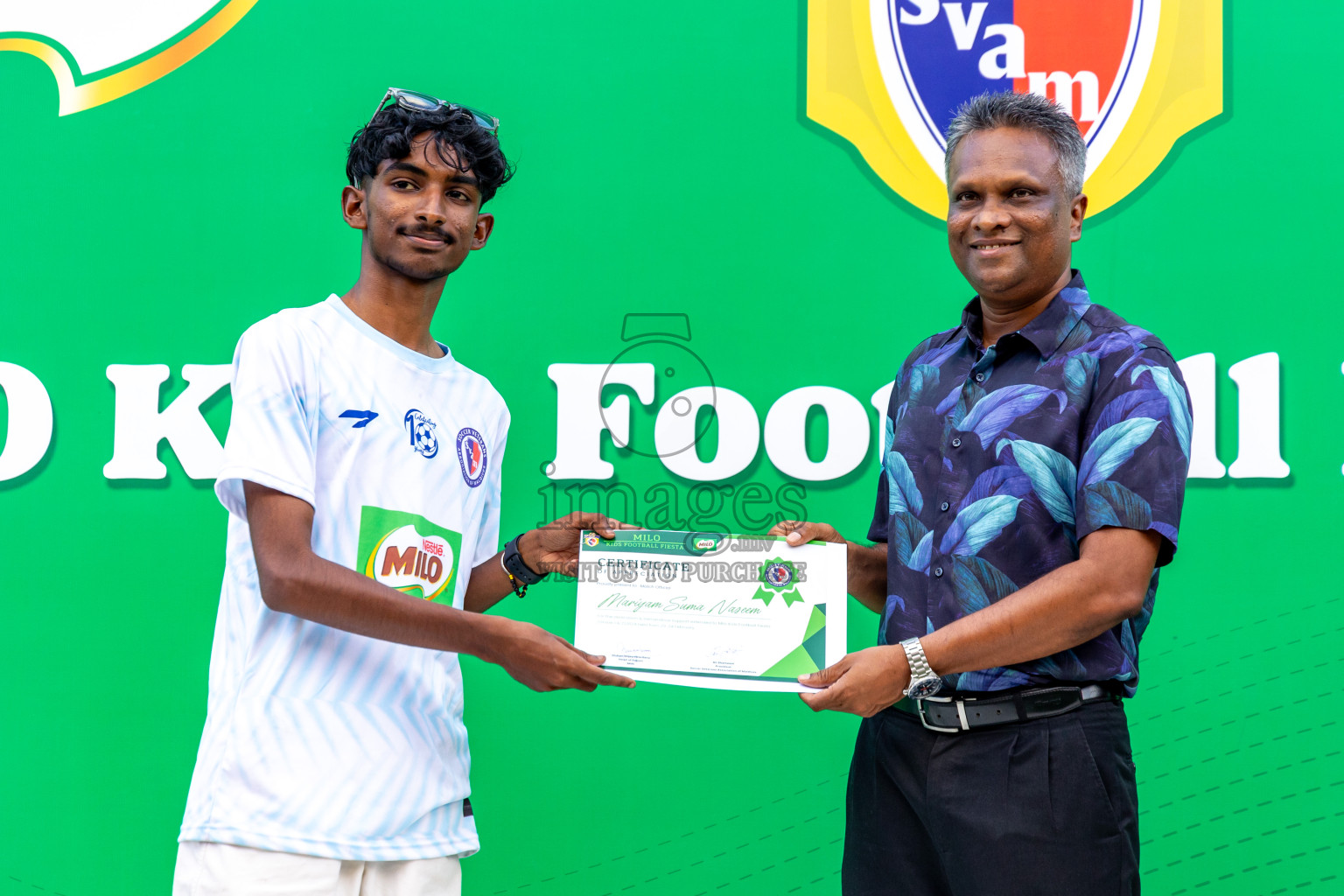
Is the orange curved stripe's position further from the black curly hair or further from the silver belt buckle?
the silver belt buckle

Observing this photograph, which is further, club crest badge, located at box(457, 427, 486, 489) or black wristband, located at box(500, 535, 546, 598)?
black wristband, located at box(500, 535, 546, 598)

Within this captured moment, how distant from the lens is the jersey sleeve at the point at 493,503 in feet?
6.66

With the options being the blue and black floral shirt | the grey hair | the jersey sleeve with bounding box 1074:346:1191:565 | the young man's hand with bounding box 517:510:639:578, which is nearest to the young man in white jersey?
the young man's hand with bounding box 517:510:639:578

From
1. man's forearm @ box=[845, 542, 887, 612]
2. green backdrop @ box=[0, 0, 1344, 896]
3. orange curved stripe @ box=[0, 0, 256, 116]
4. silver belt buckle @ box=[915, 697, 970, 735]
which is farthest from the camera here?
orange curved stripe @ box=[0, 0, 256, 116]

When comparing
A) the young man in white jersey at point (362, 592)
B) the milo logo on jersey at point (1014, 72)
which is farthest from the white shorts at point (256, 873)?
the milo logo on jersey at point (1014, 72)

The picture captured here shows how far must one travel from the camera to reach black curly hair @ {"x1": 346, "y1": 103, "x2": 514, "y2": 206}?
6.35 ft

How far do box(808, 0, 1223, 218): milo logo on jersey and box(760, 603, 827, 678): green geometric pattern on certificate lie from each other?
57.1 inches

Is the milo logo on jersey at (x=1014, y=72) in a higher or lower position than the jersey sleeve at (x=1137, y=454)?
higher

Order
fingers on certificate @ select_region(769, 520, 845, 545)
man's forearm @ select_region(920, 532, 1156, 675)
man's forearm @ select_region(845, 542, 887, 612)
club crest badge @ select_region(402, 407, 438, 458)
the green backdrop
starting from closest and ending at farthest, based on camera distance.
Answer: man's forearm @ select_region(920, 532, 1156, 675) < club crest badge @ select_region(402, 407, 438, 458) < fingers on certificate @ select_region(769, 520, 845, 545) < man's forearm @ select_region(845, 542, 887, 612) < the green backdrop

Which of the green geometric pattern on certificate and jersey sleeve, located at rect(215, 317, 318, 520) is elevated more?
jersey sleeve, located at rect(215, 317, 318, 520)

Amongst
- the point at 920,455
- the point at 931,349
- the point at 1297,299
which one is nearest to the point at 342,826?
the point at 920,455

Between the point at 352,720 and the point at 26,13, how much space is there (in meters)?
2.50

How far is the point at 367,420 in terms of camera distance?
5.80ft

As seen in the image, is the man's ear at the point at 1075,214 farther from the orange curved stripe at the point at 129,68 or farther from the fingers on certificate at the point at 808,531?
the orange curved stripe at the point at 129,68
